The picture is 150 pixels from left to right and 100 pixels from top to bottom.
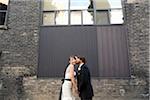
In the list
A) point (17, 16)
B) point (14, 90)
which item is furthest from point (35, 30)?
point (14, 90)

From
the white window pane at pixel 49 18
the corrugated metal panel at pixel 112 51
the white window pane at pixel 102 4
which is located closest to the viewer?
the corrugated metal panel at pixel 112 51

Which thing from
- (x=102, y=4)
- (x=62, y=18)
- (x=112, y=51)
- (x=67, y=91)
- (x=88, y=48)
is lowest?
(x=67, y=91)

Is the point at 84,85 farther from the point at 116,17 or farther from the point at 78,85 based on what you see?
the point at 116,17

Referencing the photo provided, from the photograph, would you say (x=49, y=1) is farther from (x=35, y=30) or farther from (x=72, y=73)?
(x=72, y=73)

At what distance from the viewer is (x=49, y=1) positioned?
1191cm

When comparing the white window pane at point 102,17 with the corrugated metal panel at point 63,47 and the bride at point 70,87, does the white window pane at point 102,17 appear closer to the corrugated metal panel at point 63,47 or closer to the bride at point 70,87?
the corrugated metal panel at point 63,47

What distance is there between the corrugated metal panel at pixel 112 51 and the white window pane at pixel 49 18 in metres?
1.97

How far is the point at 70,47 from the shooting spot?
36.0 feet

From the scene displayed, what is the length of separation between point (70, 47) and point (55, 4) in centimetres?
215

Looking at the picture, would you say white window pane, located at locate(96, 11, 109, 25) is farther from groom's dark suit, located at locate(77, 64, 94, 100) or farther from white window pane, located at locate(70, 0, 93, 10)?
groom's dark suit, located at locate(77, 64, 94, 100)

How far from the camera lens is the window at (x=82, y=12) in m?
11.4

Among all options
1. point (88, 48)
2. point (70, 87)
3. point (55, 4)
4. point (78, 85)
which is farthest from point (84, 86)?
point (55, 4)

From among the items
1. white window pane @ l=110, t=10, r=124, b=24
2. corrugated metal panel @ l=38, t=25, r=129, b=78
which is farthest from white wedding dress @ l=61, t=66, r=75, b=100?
white window pane @ l=110, t=10, r=124, b=24

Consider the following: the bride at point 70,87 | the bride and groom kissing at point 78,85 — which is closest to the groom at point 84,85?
the bride and groom kissing at point 78,85
